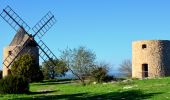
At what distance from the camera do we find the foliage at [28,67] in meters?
56.7

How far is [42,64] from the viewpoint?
2736 inches

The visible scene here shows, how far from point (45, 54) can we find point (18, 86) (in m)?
15.7

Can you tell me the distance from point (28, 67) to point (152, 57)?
14338 mm

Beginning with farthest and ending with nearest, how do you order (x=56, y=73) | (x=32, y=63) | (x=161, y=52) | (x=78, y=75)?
1. (x=56, y=73)
2. (x=32, y=63)
3. (x=161, y=52)
4. (x=78, y=75)

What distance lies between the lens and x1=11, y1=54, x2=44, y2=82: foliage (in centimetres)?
5669

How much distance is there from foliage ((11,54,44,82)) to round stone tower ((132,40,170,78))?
12161mm

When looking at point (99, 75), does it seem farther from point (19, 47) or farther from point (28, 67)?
point (19, 47)

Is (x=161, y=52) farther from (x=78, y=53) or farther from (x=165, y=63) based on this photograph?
(x=78, y=53)

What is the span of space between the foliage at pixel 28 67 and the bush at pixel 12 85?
23320 mm

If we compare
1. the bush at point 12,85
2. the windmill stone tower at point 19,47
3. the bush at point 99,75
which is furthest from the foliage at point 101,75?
the windmill stone tower at point 19,47

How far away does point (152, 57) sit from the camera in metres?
50.3

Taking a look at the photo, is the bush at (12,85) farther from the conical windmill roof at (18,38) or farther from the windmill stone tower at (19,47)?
the conical windmill roof at (18,38)

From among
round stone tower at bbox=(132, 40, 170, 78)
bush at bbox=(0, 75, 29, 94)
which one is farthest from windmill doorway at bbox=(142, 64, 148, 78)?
bush at bbox=(0, 75, 29, 94)

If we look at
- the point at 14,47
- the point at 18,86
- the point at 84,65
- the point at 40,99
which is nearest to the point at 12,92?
the point at 18,86
